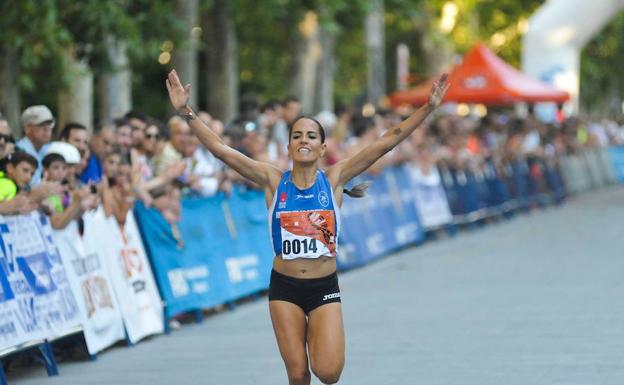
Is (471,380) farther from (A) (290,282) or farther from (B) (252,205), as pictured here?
(B) (252,205)

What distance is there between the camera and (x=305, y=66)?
32.1 meters

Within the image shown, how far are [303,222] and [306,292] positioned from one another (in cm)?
38

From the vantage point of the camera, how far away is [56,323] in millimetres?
11398

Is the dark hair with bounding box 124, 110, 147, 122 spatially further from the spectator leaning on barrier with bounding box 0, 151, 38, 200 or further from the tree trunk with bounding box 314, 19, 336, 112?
the tree trunk with bounding box 314, 19, 336, 112

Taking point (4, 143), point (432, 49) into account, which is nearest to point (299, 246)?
point (4, 143)

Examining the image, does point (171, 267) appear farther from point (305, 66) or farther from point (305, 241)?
point (305, 66)

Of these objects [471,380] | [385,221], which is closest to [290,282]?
[471,380]

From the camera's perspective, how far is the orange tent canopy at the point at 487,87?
31828mm

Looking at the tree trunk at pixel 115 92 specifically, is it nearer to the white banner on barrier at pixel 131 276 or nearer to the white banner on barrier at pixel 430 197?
the white banner on barrier at pixel 430 197

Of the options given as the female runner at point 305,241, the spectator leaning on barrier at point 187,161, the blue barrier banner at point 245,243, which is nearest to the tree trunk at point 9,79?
the spectator leaning on barrier at point 187,161

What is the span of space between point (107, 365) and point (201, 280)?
297cm

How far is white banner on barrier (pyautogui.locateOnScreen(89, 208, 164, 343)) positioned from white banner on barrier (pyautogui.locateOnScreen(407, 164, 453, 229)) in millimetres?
10112

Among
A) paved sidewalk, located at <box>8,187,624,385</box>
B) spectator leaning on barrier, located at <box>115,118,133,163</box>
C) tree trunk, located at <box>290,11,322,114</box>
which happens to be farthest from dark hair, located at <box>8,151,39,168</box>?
tree trunk, located at <box>290,11,322,114</box>

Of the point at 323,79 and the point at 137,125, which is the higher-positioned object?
the point at 323,79
